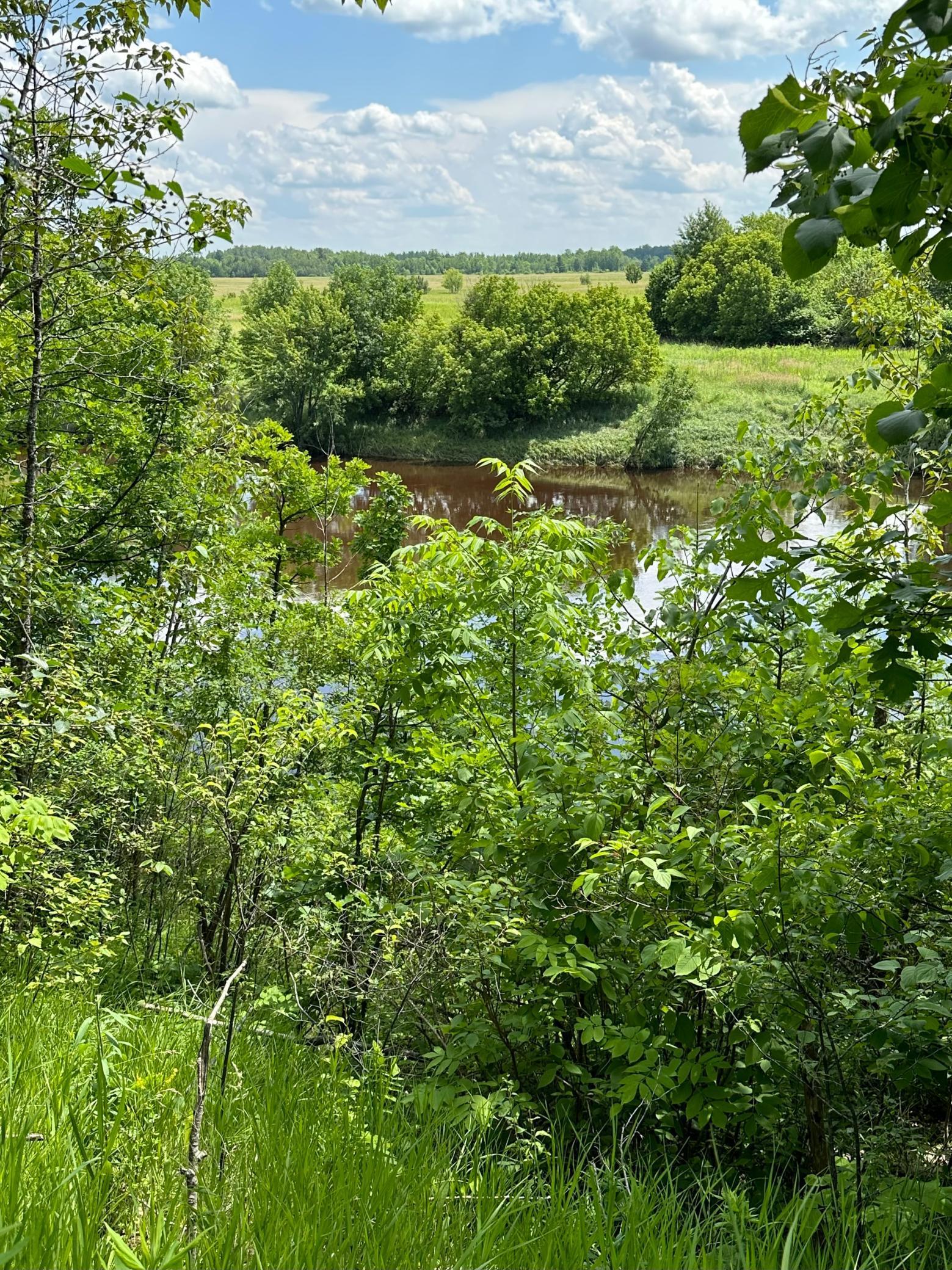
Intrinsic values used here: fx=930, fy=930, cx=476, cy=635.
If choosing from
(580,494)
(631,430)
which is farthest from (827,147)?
(631,430)

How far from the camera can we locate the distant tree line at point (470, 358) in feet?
145

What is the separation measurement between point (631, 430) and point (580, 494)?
9.82 metres

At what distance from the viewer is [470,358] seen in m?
45.8

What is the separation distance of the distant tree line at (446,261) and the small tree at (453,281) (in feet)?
14.8

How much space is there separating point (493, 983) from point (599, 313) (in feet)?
158

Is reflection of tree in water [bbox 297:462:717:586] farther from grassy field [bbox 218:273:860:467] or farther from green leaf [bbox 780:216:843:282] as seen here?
green leaf [bbox 780:216:843:282]

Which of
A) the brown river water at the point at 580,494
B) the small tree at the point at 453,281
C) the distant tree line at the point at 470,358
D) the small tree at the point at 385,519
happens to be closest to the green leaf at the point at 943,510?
the small tree at the point at 385,519

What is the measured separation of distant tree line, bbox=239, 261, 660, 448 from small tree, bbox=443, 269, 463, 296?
3237 cm

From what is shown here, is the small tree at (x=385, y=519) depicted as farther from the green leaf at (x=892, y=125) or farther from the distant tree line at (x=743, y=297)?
the distant tree line at (x=743, y=297)

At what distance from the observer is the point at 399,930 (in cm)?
331

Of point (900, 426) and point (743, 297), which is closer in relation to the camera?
point (900, 426)

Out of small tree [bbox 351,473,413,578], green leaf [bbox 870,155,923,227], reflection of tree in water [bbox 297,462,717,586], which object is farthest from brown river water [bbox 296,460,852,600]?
green leaf [bbox 870,155,923,227]

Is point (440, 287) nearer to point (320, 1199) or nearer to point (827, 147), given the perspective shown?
point (320, 1199)

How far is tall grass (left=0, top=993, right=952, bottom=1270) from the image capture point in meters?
1.70
